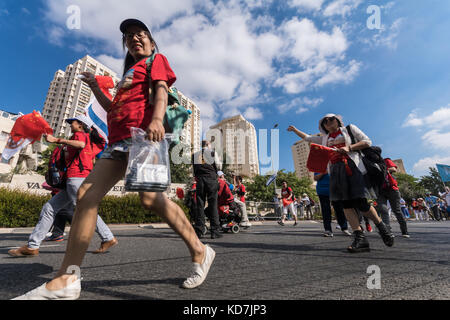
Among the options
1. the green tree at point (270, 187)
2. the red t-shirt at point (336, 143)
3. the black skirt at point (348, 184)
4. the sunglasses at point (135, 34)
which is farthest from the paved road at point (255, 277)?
the green tree at point (270, 187)

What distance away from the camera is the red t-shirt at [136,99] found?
1620mm

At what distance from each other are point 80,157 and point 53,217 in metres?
0.88

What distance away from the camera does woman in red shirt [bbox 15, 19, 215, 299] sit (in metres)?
1.40

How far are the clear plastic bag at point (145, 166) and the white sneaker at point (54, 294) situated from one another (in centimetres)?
64

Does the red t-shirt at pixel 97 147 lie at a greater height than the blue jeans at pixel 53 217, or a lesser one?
greater

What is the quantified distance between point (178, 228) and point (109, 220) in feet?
33.8

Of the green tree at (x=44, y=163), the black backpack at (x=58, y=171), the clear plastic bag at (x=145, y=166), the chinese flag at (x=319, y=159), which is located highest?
the green tree at (x=44, y=163)

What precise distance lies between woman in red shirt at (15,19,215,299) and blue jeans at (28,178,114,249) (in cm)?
179

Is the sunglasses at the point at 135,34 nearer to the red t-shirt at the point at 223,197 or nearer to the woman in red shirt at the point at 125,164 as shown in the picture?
the woman in red shirt at the point at 125,164

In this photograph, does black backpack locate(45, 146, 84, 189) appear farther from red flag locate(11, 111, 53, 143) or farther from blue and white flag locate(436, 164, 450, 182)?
blue and white flag locate(436, 164, 450, 182)

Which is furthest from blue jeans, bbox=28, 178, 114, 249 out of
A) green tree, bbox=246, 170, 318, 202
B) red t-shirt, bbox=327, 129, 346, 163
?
green tree, bbox=246, 170, 318, 202

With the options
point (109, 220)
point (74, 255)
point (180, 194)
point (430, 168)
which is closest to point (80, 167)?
point (74, 255)

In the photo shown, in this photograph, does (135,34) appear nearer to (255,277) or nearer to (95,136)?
(95,136)

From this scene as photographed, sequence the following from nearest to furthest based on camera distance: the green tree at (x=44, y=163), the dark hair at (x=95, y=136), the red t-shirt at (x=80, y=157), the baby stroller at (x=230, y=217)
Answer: the red t-shirt at (x=80, y=157) < the dark hair at (x=95, y=136) < the baby stroller at (x=230, y=217) < the green tree at (x=44, y=163)
